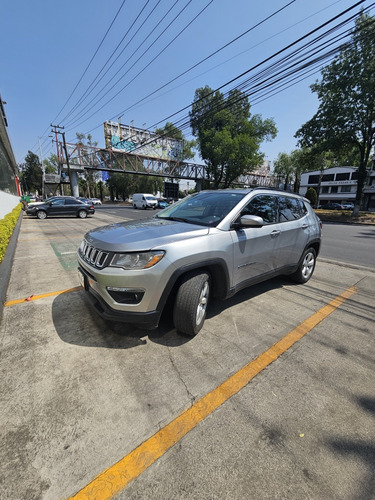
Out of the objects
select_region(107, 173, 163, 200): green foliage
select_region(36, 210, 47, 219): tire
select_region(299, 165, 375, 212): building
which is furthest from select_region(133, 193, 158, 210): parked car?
select_region(299, 165, 375, 212): building

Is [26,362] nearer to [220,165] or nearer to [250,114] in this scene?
[220,165]

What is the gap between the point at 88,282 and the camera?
8.34 ft

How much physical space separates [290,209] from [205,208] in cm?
158

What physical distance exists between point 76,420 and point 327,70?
1120 inches

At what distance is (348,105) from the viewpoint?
63.8ft

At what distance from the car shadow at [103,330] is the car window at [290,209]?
1625mm

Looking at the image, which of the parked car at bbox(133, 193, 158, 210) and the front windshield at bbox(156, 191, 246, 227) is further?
the parked car at bbox(133, 193, 158, 210)

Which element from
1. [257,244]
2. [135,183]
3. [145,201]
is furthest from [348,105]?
[135,183]

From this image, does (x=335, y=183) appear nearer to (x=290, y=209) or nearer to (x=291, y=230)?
(x=290, y=209)

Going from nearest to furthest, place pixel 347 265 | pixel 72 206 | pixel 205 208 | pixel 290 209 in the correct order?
1. pixel 205 208
2. pixel 290 209
3. pixel 347 265
4. pixel 72 206

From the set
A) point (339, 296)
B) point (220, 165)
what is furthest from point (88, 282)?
point (220, 165)

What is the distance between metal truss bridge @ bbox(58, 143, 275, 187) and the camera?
101ft

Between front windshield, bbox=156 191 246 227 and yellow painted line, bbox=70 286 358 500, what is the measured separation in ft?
5.12

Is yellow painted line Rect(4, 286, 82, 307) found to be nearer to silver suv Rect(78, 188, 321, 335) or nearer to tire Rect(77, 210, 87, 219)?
silver suv Rect(78, 188, 321, 335)
